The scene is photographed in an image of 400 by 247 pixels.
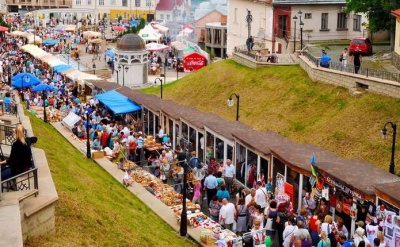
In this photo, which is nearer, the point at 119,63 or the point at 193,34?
the point at 119,63

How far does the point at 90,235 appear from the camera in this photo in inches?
598

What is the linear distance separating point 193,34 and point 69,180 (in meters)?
74.5

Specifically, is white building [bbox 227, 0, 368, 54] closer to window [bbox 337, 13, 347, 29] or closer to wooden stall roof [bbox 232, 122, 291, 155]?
window [bbox 337, 13, 347, 29]

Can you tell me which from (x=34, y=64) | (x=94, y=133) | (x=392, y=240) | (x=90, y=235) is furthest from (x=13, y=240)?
(x=34, y=64)

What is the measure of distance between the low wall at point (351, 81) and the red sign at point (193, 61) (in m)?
27.8

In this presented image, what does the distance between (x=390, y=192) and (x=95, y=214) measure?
7366mm

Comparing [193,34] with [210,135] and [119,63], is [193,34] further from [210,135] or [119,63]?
[210,135]

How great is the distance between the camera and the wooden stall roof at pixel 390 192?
17109mm

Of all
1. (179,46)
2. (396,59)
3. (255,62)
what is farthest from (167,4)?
(396,59)

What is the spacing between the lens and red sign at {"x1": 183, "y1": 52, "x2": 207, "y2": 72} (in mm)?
→ 68812

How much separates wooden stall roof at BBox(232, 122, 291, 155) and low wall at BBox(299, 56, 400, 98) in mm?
9145

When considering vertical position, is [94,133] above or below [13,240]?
below

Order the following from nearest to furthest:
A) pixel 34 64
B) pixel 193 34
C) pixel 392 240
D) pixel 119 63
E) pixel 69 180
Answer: pixel 392 240 → pixel 69 180 → pixel 119 63 → pixel 34 64 → pixel 193 34

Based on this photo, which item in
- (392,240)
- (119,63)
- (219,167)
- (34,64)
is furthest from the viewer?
(34,64)
